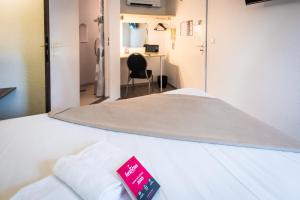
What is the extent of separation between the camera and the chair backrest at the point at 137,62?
4562 mm

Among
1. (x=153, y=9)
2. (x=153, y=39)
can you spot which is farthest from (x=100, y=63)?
(x=153, y=9)

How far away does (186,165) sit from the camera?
43.2 inches

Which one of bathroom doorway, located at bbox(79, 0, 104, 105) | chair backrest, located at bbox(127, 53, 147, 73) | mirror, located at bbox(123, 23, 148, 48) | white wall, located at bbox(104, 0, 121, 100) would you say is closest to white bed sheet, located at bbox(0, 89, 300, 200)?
white wall, located at bbox(104, 0, 121, 100)

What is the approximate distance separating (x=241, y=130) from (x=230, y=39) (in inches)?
85.2

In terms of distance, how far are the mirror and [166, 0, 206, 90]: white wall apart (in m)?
0.56

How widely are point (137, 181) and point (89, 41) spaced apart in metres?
4.39

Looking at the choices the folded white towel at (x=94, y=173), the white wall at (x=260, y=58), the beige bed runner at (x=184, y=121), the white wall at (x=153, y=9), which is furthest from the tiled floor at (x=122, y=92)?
the folded white towel at (x=94, y=173)

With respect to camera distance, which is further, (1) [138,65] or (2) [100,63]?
(1) [138,65]

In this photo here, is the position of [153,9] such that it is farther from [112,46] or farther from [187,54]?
[112,46]

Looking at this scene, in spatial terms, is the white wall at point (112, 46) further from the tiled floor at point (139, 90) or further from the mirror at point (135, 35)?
the mirror at point (135, 35)

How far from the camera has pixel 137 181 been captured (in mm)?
907

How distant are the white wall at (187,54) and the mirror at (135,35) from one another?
556 mm

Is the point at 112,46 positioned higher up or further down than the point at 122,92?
higher up

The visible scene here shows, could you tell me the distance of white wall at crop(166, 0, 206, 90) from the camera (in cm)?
417
